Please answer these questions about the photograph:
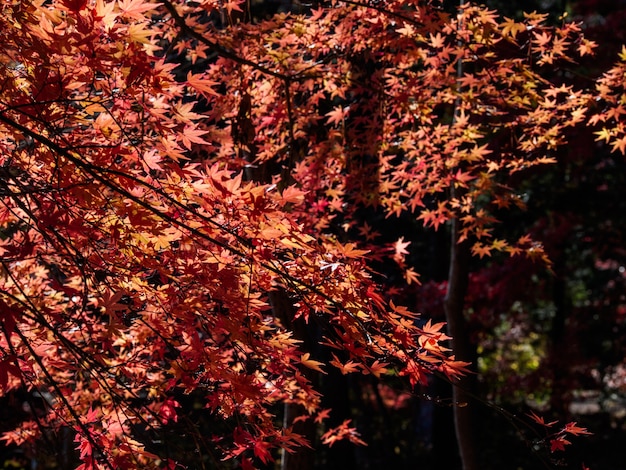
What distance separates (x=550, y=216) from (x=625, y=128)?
231 inches

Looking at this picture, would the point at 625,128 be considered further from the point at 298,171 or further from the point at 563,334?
the point at 563,334

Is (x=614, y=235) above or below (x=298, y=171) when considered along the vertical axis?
above

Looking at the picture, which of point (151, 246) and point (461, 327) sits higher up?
point (461, 327)

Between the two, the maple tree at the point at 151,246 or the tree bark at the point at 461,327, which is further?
the tree bark at the point at 461,327

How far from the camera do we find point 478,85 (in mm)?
4680

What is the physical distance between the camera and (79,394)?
14.0 feet

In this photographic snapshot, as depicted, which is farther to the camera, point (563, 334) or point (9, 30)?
point (563, 334)

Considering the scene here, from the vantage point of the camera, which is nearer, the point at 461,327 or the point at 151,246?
the point at 151,246

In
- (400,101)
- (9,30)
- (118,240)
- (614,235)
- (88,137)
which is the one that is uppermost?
(614,235)

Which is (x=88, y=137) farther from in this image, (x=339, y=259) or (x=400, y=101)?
(x=400, y=101)

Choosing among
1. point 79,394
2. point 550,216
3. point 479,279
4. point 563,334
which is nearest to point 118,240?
point 79,394

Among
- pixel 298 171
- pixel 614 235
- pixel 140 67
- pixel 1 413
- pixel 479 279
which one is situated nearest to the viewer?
pixel 140 67

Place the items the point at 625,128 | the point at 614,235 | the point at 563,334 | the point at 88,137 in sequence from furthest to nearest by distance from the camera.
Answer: the point at 563,334
the point at 614,235
the point at 625,128
the point at 88,137

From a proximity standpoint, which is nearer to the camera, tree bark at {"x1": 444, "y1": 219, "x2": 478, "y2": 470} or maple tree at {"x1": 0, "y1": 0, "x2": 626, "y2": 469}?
maple tree at {"x1": 0, "y1": 0, "x2": 626, "y2": 469}
